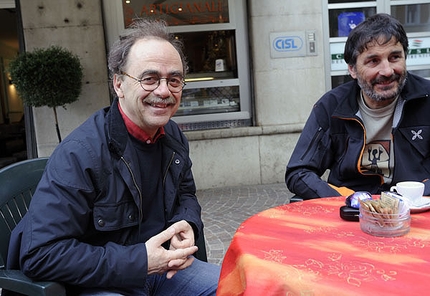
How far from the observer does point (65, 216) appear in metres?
1.56

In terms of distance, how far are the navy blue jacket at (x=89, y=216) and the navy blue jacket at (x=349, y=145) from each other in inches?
41.3

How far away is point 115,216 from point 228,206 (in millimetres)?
3722

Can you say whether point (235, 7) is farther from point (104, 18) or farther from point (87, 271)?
point (87, 271)

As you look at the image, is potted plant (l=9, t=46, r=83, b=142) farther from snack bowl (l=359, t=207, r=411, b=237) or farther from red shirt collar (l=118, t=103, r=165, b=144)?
snack bowl (l=359, t=207, r=411, b=237)

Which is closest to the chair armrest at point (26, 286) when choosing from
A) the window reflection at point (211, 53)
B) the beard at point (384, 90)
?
the beard at point (384, 90)

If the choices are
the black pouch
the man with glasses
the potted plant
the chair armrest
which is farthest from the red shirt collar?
the potted plant

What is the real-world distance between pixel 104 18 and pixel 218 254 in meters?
3.89

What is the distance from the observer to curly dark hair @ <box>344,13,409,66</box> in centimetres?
229

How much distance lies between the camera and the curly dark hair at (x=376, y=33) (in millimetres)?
2293

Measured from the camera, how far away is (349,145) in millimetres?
2494

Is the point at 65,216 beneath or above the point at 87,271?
above

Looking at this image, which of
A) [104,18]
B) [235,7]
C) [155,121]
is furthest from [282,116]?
[155,121]

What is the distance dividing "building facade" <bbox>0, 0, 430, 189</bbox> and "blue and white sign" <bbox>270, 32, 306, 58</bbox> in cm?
1

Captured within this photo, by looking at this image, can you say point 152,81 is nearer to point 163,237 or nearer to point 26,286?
point 163,237
